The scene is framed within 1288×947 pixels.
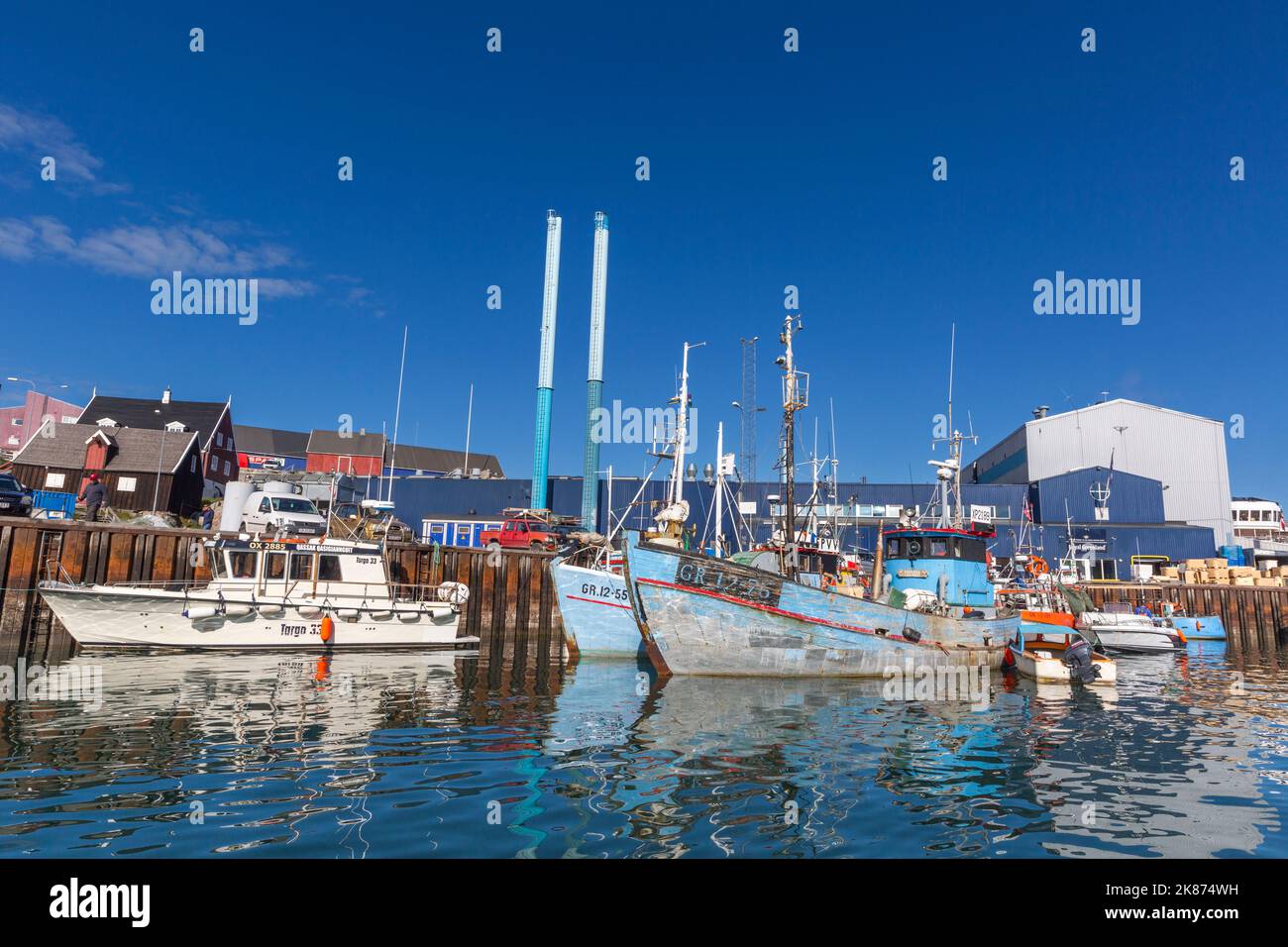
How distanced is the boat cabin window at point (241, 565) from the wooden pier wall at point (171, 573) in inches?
80.8

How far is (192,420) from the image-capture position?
55.4 metres

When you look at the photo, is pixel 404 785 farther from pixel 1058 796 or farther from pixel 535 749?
pixel 1058 796

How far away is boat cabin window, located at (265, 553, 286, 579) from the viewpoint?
72.9 feet

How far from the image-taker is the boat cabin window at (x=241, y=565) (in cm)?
2189

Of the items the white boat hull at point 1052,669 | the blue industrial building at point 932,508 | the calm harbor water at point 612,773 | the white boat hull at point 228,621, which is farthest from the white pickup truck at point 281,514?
the white boat hull at point 1052,669

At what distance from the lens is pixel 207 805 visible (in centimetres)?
791

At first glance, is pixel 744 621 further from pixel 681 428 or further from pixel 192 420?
pixel 192 420

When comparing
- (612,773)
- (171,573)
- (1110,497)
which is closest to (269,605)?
(171,573)

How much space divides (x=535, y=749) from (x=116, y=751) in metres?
6.00

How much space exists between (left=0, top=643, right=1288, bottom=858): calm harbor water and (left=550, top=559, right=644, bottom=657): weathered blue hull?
535 cm

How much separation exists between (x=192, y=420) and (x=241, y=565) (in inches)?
1615

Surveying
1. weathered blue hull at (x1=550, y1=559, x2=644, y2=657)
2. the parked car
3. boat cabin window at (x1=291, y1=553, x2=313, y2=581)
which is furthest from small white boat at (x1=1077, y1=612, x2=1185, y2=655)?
the parked car
